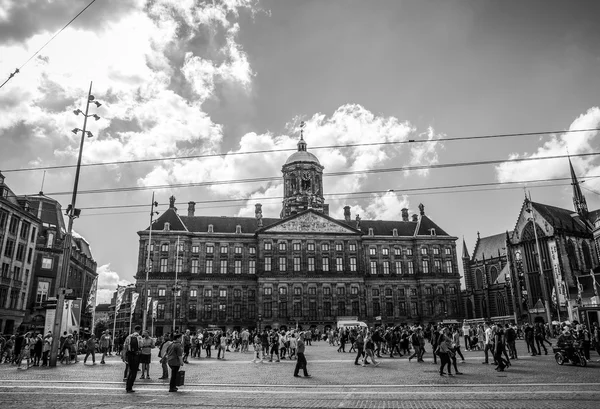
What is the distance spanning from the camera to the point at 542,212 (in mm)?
66750

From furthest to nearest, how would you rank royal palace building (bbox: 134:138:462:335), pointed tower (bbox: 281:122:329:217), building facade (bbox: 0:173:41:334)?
pointed tower (bbox: 281:122:329:217) → royal palace building (bbox: 134:138:462:335) → building facade (bbox: 0:173:41:334)

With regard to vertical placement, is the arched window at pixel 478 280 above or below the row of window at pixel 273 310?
above

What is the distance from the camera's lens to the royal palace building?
6588cm

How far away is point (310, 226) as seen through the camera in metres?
70.4

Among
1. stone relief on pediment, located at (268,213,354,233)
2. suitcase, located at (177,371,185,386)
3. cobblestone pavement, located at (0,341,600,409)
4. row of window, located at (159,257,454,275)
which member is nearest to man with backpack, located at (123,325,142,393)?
cobblestone pavement, located at (0,341,600,409)

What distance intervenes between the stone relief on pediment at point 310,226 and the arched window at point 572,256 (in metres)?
31.9

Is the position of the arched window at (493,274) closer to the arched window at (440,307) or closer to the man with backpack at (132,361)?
the arched window at (440,307)

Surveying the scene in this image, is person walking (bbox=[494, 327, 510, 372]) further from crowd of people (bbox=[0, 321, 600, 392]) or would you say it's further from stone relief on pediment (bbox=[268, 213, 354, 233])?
stone relief on pediment (bbox=[268, 213, 354, 233])

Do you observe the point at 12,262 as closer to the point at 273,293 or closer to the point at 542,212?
the point at 273,293

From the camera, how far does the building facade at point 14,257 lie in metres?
45.2

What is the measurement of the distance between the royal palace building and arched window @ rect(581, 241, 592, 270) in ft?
60.7

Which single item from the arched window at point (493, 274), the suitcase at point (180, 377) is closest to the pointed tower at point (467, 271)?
the arched window at point (493, 274)

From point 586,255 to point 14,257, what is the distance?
76.1m

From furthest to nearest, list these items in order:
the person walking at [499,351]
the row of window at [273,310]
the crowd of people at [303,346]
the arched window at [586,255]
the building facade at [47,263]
Answer: the row of window at [273,310], the arched window at [586,255], the building facade at [47,263], the person walking at [499,351], the crowd of people at [303,346]
